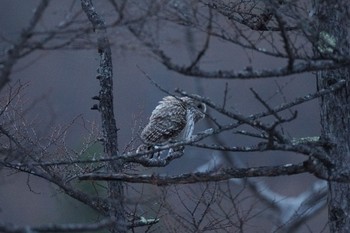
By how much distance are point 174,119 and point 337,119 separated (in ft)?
9.38

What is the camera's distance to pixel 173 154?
744 centimetres

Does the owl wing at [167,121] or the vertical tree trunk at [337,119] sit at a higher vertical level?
the owl wing at [167,121]

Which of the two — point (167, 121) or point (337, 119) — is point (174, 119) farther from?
point (337, 119)

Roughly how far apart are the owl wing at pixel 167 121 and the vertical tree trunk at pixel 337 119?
2.51 metres

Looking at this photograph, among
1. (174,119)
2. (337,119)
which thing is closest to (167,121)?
(174,119)

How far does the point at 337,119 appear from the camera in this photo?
6512 mm

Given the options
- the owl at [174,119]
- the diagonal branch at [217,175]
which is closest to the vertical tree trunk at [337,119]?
the diagonal branch at [217,175]

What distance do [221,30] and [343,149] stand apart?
1.33m

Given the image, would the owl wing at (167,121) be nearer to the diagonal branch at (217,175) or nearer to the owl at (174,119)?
the owl at (174,119)

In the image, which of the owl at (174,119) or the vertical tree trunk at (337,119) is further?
the owl at (174,119)

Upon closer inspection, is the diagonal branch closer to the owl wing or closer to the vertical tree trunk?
the vertical tree trunk

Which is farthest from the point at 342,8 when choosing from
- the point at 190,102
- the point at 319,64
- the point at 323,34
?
the point at 190,102

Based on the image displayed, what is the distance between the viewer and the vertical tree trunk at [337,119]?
6375 mm

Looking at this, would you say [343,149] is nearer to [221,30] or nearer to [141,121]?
[221,30]
